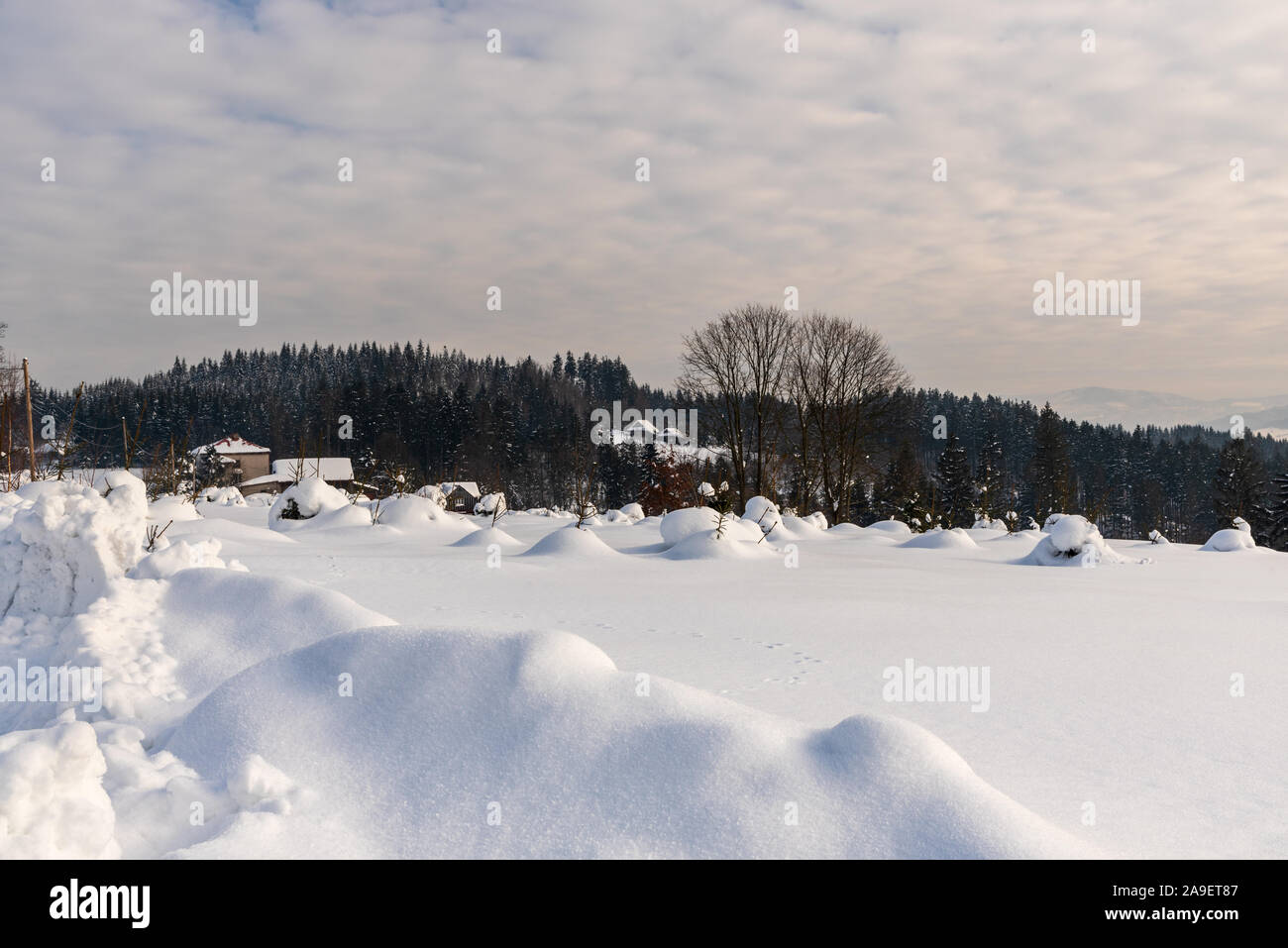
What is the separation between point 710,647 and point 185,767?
11.2ft

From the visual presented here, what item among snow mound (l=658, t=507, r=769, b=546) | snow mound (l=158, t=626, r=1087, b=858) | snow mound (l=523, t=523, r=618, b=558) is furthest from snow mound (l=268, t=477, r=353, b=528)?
snow mound (l=158, t=626, r=1087, b=858)

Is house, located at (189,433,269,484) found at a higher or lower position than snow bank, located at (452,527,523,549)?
A: higher

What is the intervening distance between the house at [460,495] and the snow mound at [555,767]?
2288cm

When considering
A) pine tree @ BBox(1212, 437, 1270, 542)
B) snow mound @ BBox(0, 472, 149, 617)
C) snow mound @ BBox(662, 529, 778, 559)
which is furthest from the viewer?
pine tree @ BBox(1212, 437, 1270, 542)

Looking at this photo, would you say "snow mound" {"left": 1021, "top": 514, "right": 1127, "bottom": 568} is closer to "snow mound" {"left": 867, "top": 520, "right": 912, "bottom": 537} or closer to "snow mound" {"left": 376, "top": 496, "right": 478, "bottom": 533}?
"snow mound" {"left": 867, "top": 520, "right": 912, "bottom": 537}

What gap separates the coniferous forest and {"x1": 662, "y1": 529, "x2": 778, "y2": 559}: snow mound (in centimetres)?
1019

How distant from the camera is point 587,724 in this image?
9.23 feet

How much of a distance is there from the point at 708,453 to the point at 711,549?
987 inches

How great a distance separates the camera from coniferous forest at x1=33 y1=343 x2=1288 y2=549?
33.2 meters

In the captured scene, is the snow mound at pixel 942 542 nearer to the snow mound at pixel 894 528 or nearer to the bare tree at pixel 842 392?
the snow mound at pixel 894 528

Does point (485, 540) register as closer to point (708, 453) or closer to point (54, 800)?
Result: point (54, 800)

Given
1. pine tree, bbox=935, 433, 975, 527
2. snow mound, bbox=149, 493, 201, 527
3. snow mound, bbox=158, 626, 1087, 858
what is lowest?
pine tree, bbox=935, 433, 975, 527
